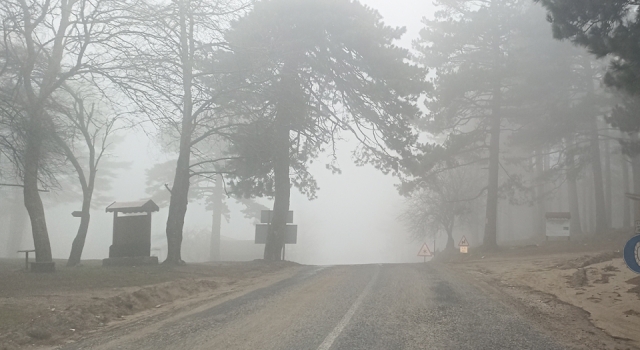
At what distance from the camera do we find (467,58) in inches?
1260

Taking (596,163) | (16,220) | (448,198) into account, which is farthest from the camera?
(16,220)

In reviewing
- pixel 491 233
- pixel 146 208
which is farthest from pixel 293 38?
pixel 491 233

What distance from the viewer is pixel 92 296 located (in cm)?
1123

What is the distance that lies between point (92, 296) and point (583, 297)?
1005 cm

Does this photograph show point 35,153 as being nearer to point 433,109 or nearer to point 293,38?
point 293,38

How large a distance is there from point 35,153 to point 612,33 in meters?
12.8

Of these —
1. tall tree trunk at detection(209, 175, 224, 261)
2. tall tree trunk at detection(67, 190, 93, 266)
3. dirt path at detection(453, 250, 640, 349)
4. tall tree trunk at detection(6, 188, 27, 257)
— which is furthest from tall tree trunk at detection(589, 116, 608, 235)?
tall tree trunk at detection(6, 188, 27, 257)

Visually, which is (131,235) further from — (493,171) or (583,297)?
(493,171)

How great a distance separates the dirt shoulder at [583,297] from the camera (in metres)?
7.93

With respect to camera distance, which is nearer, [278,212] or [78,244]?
[78,244]

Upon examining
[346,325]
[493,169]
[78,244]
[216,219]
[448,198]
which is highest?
[493,169]

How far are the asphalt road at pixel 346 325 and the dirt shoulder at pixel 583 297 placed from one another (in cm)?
62

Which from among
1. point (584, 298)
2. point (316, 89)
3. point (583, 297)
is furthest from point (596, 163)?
point (584, 298)

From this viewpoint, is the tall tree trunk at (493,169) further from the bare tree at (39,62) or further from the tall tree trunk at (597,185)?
the bare tree at (39,62)
